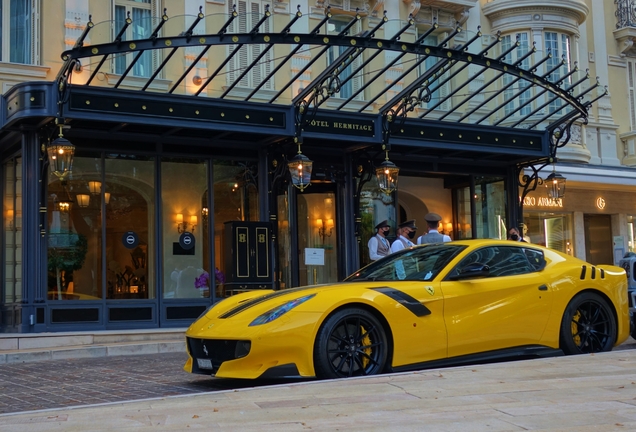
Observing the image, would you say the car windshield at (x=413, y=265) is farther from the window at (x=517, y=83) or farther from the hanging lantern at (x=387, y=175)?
the window at (x=517, y=83)

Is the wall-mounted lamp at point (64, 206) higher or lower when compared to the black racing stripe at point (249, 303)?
higher

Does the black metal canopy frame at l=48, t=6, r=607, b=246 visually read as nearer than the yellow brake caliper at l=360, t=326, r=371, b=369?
No

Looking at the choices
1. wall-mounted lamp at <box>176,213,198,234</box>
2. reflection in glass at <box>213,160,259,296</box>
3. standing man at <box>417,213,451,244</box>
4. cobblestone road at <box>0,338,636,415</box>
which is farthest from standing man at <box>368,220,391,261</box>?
cobblestone road at <box>0,338,636,415</box>

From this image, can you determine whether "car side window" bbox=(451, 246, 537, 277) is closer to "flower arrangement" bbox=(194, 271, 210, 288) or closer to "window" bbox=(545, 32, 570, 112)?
"flower arrangement" bbox=(194, 271, 210, 288)

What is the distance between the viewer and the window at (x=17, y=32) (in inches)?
648

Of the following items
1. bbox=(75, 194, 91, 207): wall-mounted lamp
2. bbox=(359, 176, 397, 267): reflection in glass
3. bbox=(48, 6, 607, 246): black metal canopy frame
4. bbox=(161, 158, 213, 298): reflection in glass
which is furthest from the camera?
bbox=(359, 176, 397, 267): reflection in glass

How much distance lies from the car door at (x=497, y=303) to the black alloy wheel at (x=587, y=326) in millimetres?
349

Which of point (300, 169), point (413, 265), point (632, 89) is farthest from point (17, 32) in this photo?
point (632, 89)

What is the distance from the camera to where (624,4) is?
2544 cm

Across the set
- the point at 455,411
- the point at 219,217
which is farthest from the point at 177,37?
the point at 455,411

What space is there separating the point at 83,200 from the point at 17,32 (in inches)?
153

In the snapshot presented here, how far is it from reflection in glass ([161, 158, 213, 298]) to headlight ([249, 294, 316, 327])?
Result: 28.0 ft

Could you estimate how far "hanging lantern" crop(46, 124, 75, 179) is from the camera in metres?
13.5

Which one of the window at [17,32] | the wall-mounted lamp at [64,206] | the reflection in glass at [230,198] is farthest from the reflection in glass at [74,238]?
the window at [17,32]
